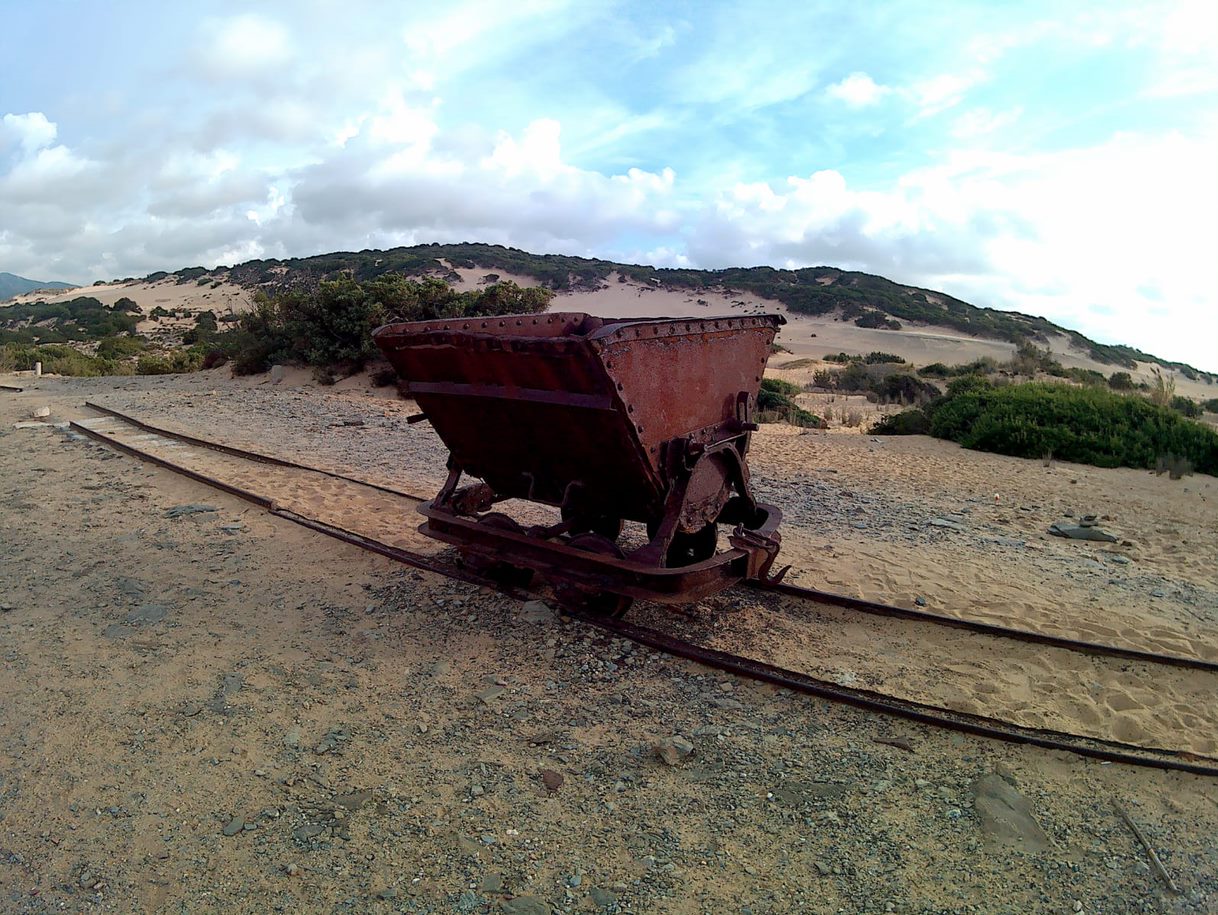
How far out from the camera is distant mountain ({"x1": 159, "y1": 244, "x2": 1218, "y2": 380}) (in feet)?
164

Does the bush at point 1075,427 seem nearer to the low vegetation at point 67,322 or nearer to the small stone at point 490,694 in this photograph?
the small stone at point 490,694

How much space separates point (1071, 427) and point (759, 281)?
5257 cm

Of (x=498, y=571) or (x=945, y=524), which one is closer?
(x=498, y=571)

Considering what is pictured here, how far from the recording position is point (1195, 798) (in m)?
3.75

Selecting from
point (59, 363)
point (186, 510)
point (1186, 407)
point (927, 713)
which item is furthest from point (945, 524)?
point (59, 363)

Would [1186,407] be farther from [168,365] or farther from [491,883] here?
[168,365]

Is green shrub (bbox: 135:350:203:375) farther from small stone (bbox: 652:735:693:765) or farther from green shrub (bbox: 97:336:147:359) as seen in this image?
small stone (bbox: 652:735:693:765)

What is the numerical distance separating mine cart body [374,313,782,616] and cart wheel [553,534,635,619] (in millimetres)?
27

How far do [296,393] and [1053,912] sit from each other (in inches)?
758

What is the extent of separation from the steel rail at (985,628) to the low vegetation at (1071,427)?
8.55m

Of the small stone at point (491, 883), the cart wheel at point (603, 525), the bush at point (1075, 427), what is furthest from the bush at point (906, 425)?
the small stone at point (491, 883)

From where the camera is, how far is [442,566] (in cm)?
636

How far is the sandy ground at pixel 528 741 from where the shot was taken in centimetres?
310

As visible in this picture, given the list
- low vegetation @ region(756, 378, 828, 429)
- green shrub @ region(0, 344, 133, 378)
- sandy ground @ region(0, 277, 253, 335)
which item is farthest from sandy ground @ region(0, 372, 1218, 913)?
sandy ground @ region(0, 277, 253, 335)
